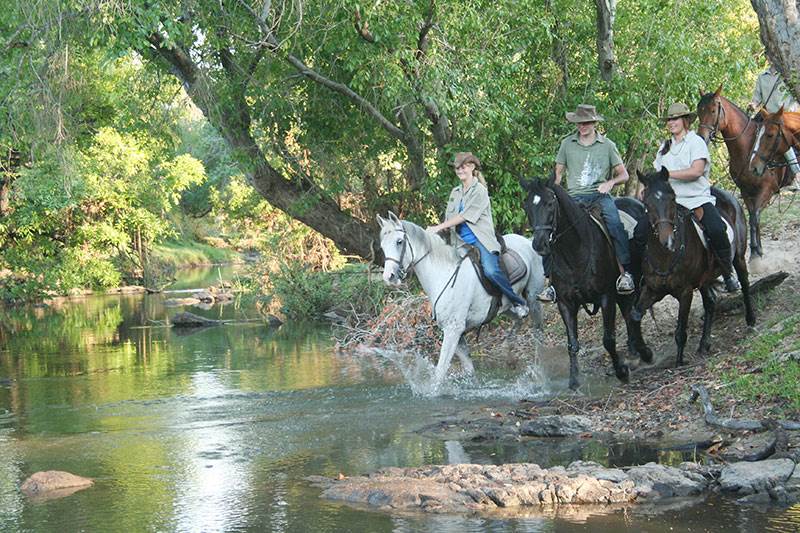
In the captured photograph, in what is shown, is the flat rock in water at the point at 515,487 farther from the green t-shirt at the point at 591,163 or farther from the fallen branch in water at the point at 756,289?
the fallen branch in water at the point at 756,289

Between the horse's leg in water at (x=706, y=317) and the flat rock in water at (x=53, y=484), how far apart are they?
289 inches

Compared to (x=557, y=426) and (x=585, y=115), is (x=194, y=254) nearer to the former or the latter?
(x=585, y=115)

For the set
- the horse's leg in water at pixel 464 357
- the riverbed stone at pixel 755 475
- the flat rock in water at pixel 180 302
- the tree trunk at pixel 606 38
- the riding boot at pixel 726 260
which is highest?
the tree trunk at pixel 606 38

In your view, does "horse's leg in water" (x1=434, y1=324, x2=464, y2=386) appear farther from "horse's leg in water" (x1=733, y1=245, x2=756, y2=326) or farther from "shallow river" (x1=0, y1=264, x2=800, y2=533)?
"horse's leg in water" (x1=733, y1=245, x2=756, y2=326)

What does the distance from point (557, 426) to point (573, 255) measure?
8.25ft

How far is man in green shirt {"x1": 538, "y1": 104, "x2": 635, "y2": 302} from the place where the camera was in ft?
39.0

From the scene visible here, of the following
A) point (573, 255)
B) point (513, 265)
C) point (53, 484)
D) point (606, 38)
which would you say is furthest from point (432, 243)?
point (606, 38)

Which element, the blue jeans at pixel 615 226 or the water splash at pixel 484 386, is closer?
the blue jeans at pixel 615 226

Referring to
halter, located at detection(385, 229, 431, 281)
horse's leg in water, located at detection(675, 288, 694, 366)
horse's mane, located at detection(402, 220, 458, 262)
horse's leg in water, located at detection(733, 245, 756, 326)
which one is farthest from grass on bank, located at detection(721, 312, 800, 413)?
halter, located at detection(385, 229, 431, 281)

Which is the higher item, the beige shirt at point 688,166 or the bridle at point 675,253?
the beige shirt at point 688,166

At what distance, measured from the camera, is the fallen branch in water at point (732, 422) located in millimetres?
8594

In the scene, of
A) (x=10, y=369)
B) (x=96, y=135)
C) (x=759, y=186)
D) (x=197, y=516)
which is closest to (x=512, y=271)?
(x=759, y=186)

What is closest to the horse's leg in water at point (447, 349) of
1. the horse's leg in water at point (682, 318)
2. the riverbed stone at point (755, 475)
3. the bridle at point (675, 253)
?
the bridle at point (675, 253)

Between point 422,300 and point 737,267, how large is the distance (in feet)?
23.0
